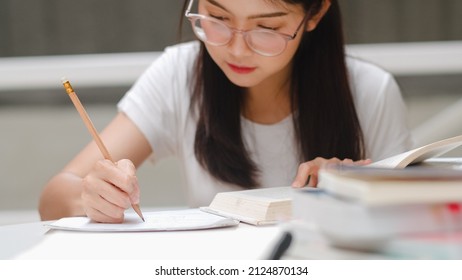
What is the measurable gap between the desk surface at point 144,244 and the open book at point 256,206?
2cm

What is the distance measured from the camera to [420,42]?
94.8 inches

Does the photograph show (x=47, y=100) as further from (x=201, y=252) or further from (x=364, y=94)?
(x=201, y=252)

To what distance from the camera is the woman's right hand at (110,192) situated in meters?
1.05

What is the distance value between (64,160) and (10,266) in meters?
1.95

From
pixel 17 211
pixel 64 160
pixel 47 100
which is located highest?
pixel 47 100

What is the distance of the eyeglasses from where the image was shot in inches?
52.1

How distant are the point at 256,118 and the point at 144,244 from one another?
0.80m

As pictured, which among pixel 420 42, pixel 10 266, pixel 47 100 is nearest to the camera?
pixel 10 266

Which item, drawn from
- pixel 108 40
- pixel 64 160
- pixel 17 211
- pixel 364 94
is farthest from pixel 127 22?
pixel 364 94

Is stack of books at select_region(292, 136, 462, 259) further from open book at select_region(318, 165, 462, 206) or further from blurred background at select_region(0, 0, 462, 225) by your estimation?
blurred background at select_region(0, 0, 462, 225)

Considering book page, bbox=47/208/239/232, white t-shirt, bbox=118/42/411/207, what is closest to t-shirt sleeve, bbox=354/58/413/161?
white t-shirt, bbox=118/42/411/207

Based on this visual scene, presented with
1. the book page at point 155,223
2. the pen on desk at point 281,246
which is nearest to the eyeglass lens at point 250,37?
the book page at point 155,223

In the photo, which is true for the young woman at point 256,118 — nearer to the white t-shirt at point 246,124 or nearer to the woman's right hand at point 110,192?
the white t-shirt at point 246,124

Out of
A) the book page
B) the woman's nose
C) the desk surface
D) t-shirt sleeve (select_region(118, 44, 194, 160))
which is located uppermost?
the woman's nose
